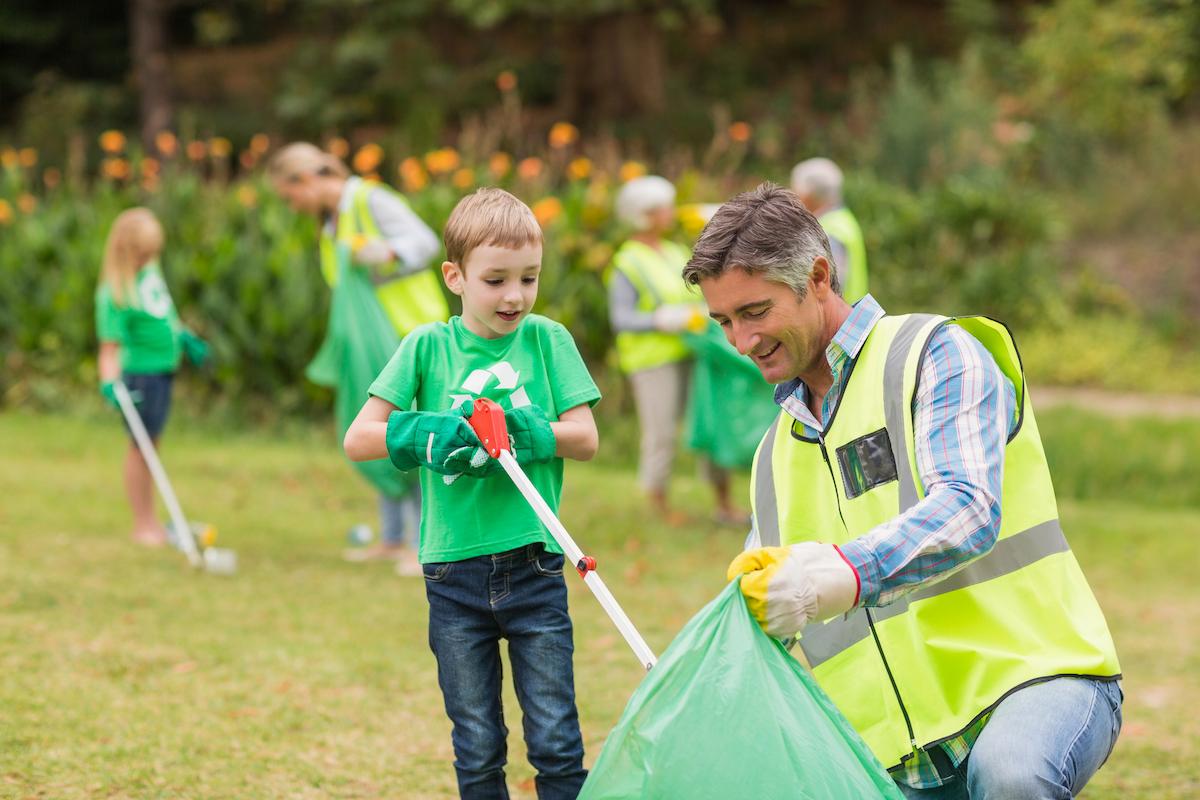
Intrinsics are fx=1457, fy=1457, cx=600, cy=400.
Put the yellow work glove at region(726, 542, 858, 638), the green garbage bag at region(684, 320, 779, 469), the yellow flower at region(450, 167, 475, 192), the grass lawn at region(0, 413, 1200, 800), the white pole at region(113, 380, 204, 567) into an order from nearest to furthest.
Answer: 1. the yellow work glove at region(726, 542, 858, 638)
2. the grass lawn at region(0, 413, 1200, 800)
3. the white pole at region(113, 380, 204, 567)
4. the green garbage bag at region(684, 320, 779, 469)
5. the yellow flower at region(450, 167, 475, 192)

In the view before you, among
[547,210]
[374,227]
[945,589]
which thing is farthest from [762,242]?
[547,210]

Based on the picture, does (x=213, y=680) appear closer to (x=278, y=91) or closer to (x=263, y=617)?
(x=263, y=617)

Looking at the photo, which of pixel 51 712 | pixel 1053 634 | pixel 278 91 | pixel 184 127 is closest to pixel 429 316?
pixel 51 712

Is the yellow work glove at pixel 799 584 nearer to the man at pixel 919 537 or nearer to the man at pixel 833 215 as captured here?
the man at pixel 919 537

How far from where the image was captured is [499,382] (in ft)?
11.5

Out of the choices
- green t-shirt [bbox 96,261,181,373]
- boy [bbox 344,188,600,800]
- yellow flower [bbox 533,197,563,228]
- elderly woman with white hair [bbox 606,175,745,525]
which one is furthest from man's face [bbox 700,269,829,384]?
yellow flower [bbox 533,197,563,228]

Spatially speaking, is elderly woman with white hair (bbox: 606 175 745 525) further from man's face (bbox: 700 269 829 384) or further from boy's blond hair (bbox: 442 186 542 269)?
man's face (bbox: 700 269 829 384)

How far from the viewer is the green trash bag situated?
2.54 meters

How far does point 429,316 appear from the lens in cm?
697

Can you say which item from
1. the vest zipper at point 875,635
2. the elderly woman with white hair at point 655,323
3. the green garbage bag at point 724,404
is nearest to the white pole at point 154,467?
the elderly woman with white hair at point 655,323

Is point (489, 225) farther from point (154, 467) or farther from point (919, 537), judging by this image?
point (154, 467)

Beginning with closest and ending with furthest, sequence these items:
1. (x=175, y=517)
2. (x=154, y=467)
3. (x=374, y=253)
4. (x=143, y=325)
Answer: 1. (x=374, y=253)
2. (x=175, y=517)
3. (x=154, y=467)
4. (x=143, y=325)

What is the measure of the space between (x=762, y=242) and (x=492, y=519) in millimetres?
1062

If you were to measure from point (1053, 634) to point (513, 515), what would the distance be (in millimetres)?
1281
